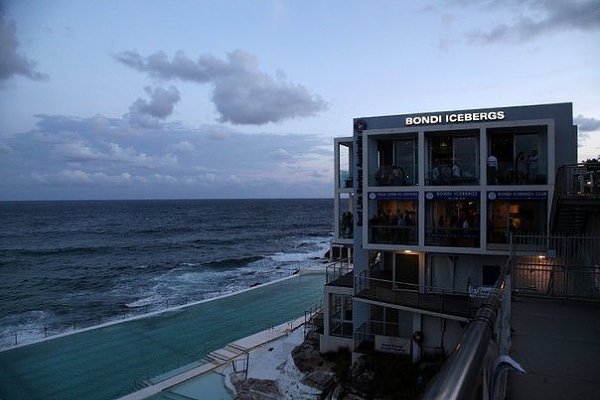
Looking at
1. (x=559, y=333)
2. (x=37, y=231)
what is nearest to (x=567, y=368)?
(x=559, y=333)

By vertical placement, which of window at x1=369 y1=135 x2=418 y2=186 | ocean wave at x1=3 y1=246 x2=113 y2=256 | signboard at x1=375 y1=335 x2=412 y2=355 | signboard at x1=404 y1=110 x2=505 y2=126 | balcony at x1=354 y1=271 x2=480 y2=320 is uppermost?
signboard at x1=404 y1=110 x2=505 y2=126

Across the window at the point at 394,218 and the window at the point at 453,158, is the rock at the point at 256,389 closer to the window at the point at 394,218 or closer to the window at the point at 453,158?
the window at the point at 394,218

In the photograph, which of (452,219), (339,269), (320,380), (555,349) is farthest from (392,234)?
(555,349)

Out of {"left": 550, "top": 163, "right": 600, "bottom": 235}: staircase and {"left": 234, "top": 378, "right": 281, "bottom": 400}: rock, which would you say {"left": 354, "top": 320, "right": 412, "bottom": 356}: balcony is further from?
{"left": 550, "top": 163, "right": 600, "bottom": 235}: staircase

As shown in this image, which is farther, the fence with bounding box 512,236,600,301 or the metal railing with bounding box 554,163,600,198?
the metal railing with bounding box 554,163,600,198

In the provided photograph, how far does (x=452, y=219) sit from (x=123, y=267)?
185ft

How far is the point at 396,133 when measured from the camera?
20359 mm

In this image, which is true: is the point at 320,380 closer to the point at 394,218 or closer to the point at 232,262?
the point at 394,218

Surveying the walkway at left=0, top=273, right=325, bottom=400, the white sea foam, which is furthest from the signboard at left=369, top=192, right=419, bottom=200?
the white sea foam

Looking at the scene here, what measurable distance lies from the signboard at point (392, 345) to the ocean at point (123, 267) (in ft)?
80.2

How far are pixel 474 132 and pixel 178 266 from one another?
54.4 meters

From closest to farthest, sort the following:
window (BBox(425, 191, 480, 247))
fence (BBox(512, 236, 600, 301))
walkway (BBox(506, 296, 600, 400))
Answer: walkway (BBox(506, 296, 600, 400)) < fence (BBox(512, 236, 600, 301)) < window (BBox(425, 191, 480, 247))

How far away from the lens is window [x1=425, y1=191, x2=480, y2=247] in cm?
1909

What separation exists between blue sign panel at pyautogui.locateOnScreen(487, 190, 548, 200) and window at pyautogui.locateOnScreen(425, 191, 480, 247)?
701 millimetres
